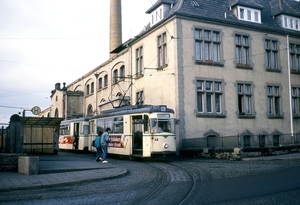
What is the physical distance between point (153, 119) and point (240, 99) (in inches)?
435

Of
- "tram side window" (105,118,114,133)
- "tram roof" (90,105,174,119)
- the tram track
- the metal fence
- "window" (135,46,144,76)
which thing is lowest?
the tram track

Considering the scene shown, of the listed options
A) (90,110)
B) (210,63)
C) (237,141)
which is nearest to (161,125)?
(237,141)

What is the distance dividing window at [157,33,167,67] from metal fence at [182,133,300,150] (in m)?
6.60

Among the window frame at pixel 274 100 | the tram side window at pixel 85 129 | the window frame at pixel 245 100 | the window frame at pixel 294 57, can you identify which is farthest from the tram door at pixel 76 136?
the window frame at pixel 294 57

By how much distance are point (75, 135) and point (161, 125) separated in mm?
14146

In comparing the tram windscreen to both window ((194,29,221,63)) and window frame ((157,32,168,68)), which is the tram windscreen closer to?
window frame ((157,32,168,68))

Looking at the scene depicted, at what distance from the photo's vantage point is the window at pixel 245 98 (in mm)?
28328

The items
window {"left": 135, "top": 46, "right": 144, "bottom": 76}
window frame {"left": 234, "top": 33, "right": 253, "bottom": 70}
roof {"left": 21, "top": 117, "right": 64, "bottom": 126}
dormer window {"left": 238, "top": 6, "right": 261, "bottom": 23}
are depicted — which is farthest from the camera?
window {"left": 135, "top": 46, "right": 144, "bottom": 76}

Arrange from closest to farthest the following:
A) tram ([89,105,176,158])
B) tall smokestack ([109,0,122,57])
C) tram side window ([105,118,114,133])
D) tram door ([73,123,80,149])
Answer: tram ([89,105,176,158]), tram side window ([105,118,114,133]), tram door ([73,123,80,149]), tall smokestack ([109,0,122,57])

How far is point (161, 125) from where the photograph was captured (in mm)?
20141

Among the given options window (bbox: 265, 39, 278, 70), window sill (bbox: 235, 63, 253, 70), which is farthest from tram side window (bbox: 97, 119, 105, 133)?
window (bbox: 265, 39, 278, 70)

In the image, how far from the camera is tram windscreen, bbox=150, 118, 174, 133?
1995 centimetres

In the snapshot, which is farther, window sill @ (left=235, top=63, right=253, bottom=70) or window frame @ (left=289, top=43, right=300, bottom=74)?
window frame @ (left=289, top=43, right=300, bottom=74)

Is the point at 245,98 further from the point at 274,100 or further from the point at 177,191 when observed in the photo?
the point at 177,191
